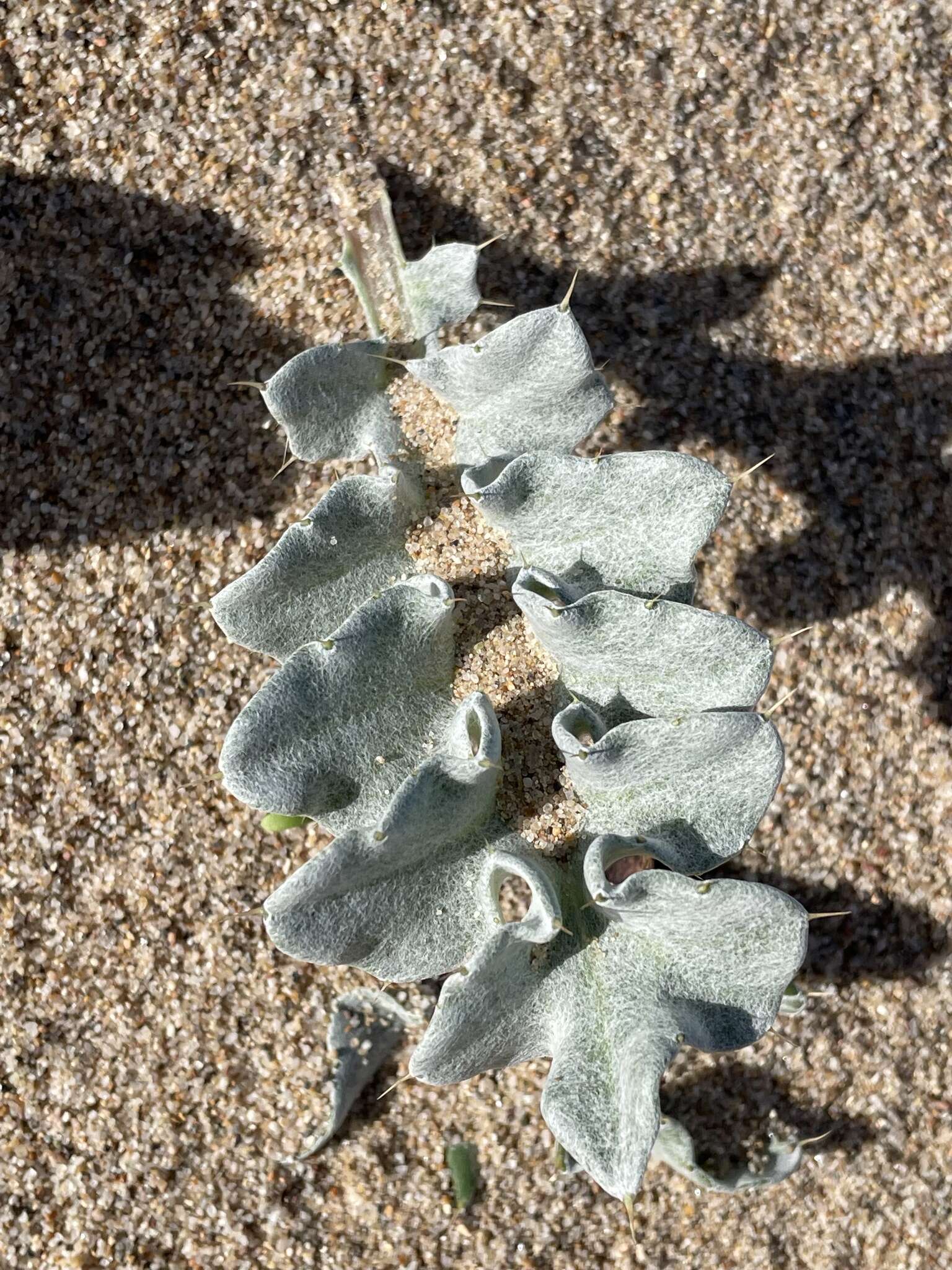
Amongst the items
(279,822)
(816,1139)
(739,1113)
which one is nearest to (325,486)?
(279,822)

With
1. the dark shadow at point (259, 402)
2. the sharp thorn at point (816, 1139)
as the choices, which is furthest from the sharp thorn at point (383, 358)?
the sharp thorn at point (816, 1139)

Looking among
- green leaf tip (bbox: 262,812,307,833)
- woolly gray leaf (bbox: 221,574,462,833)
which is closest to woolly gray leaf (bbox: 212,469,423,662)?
woolly gray leaf (bbox: 221,574,462,833)

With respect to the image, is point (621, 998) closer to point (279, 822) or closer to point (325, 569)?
point (279, 822)

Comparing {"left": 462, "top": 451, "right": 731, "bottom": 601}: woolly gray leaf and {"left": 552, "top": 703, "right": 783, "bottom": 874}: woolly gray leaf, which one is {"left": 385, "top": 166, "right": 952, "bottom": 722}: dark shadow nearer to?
{"left": 462, "top": 451, "right": 731, "bottom": 601}: woolly gray leaf

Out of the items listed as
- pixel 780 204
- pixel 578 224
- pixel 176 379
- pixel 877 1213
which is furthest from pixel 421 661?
pixel 877 1213

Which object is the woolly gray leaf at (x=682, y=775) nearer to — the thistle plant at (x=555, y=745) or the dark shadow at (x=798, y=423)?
the thistle plant at (x=555, y=745)

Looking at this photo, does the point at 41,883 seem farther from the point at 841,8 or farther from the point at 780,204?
the point at 841,8

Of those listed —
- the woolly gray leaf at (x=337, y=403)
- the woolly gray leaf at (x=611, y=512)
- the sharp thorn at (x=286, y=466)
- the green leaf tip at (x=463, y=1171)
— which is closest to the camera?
the woolly gray leaf at (x=611, y=512)
